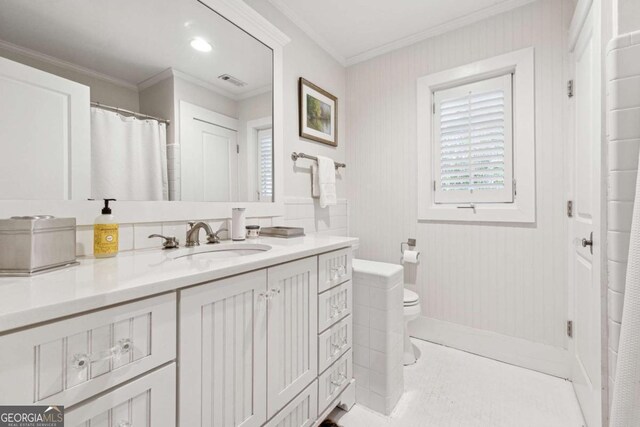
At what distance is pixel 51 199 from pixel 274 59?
142 centimetres

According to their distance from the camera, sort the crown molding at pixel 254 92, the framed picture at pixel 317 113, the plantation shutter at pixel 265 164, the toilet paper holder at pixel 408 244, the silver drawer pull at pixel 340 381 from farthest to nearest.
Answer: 1. the toilet paper holder at pixel 408 244
2. the framed picture at pixel 317 113
3. the plantation shutter at pixel 265 164
4. the crown molding at pixel 254 92
5. the silver drawer pull at pixel 340 381

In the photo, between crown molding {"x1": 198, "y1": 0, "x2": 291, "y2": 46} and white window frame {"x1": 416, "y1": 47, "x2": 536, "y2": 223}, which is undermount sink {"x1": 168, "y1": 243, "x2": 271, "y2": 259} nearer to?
crown molding {"x1": 198, "y1": 0, "x2": 291, "y2": 46}

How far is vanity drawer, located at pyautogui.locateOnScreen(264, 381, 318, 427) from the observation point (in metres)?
1.05

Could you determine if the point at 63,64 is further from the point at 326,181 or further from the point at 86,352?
the point at 326,181

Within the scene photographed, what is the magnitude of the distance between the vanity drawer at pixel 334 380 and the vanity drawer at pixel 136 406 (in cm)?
71

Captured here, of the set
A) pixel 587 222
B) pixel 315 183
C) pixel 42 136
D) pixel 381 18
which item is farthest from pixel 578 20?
pixel 42 136

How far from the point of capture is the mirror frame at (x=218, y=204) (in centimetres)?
94

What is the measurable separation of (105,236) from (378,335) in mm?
1272

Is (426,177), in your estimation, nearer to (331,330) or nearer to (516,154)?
(516,154)

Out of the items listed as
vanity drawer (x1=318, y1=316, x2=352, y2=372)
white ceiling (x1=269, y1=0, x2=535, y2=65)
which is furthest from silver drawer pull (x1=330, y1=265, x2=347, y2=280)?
white ceiling (x1=269, y1=0, x2=535, y2=65)

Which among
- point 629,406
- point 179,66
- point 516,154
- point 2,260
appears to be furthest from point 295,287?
point 516,154

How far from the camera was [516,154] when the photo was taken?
6.15 feet

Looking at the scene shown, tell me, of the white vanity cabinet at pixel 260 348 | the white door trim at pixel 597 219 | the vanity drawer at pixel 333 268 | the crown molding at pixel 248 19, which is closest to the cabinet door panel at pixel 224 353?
the white vanity cabinet at pixel 260 348

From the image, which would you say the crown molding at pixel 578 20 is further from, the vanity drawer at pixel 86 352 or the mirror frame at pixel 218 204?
the vanity drawer at pixel 86 352
